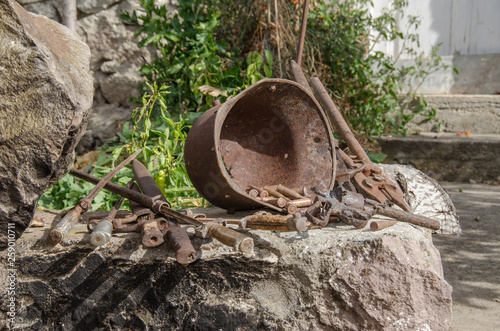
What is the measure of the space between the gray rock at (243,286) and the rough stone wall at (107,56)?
2812 mm

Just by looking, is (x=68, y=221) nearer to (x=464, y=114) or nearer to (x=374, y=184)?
(x=374, y=184)

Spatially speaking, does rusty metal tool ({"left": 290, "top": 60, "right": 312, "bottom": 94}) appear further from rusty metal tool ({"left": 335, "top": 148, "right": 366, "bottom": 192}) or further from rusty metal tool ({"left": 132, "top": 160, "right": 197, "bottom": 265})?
rusty metal tool ({"left": 132, "top": 160, "right": 197, "bottom": 265})

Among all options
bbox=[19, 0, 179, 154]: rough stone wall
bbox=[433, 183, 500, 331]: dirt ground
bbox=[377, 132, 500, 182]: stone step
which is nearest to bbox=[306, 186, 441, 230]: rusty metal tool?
bbox=[433, 183, 500, 331]: dirt ground

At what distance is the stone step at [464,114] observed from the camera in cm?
524

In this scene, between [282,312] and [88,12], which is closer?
[282,312]

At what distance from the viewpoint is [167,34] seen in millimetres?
4137

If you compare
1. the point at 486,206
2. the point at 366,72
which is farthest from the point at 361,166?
the point at 366,72

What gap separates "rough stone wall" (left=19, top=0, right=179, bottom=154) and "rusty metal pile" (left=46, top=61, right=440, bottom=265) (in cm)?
230

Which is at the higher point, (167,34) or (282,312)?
(167,34)

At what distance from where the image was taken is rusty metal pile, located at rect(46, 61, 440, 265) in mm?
1797

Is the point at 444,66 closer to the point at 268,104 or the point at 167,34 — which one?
the point at 167,34

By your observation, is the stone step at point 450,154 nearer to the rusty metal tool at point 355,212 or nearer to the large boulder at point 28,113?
the rusty metal tool at point 355,212

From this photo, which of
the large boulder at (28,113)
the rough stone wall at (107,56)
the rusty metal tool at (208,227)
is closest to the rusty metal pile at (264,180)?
the rusty metal tool at (208,227)

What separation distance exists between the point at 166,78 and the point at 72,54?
2.35 meters
